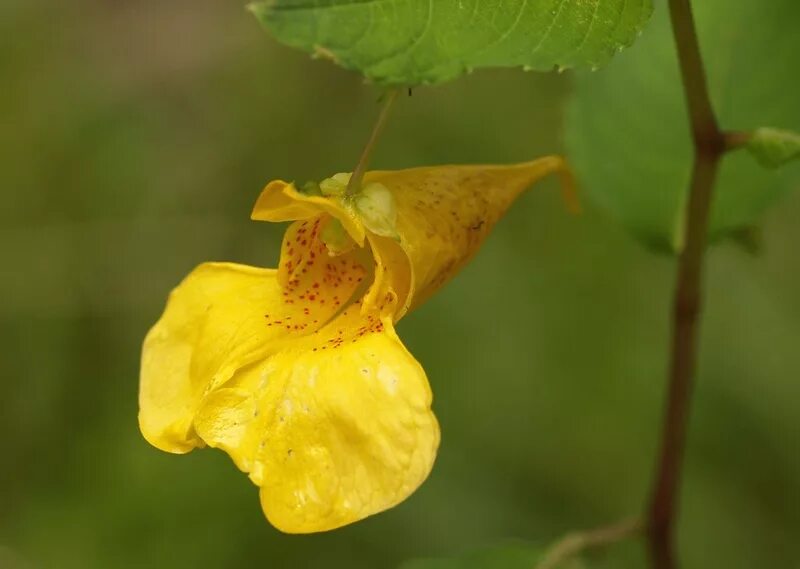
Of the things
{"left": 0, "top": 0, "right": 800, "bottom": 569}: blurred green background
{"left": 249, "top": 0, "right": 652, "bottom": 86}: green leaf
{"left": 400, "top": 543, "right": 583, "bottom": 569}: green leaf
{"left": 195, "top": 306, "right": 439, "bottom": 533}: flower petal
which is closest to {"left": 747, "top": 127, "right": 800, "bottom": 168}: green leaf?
{"left": 249, "top": 0, "right": 652, "bottom": 86}: green leaf

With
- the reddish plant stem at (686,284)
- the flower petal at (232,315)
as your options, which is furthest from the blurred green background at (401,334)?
the flower petal at (232,315)

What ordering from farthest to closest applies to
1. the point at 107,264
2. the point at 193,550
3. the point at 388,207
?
the point at 107,264
the point at 193,550
the point at 388,207

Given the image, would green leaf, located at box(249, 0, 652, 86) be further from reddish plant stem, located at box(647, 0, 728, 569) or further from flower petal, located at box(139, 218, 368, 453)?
flower petal, located at box(139, 218, 368, 453)

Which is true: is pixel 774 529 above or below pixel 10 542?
above

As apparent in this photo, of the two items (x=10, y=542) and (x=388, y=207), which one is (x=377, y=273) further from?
(x=10, y=542)

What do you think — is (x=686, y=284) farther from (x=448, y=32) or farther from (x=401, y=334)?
(x=401, y=334)

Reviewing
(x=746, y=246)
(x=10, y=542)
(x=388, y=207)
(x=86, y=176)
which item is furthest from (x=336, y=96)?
(x=388, y=207)
